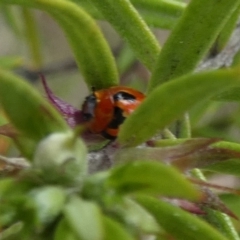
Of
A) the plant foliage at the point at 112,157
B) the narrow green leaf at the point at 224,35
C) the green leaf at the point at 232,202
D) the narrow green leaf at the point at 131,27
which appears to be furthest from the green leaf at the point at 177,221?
the green leaf at the point at 232,202

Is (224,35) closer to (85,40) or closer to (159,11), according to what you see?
(159,11)

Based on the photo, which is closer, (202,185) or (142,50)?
(202,185)

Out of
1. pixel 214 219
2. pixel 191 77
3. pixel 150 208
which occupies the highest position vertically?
pixel 191 77

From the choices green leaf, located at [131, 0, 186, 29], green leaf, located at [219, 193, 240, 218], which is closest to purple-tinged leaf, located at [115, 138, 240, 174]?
green leaf, located at [131, 0, 186, 29]

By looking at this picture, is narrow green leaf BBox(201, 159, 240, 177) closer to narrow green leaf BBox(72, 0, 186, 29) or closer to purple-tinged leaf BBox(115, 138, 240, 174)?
purple-tinged leaf BBox(115, 138, 240, 174)

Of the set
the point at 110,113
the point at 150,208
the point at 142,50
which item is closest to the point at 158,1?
the point at 142,50

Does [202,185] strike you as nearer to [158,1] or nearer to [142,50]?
[142,50]

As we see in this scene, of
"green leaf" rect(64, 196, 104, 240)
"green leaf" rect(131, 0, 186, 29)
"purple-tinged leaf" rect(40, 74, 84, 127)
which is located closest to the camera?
"green leaf" rect(64, 196, 104, 240)
